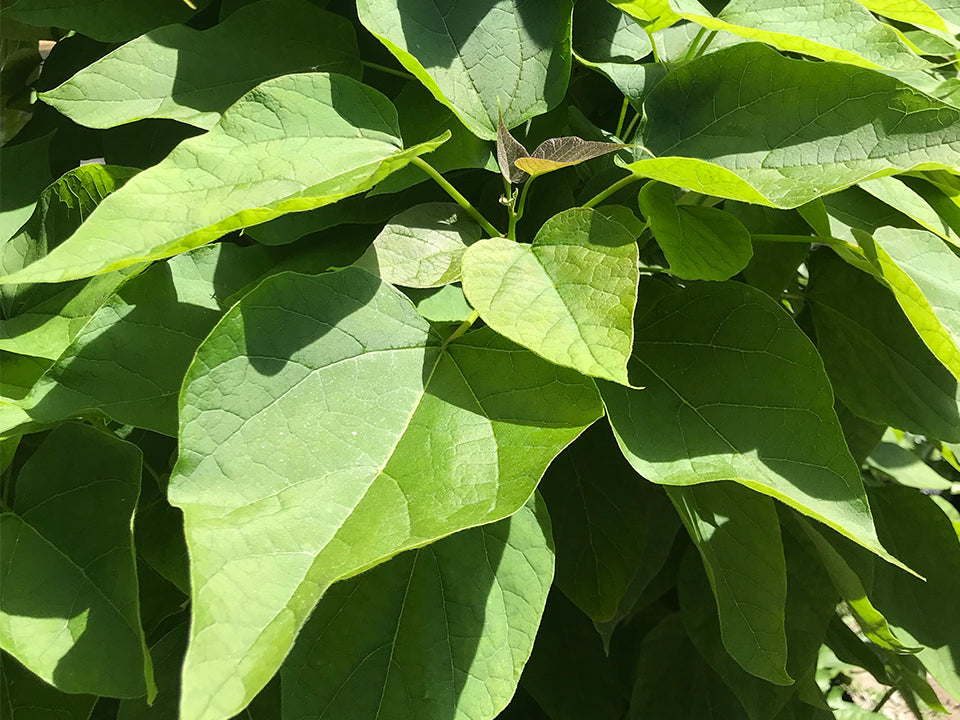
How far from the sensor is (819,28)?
21.8 inches

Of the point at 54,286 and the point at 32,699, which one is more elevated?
the point at 54,286

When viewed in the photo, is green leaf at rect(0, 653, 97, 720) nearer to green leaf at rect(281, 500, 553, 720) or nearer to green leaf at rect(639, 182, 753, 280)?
green leaf at rect(281, 500, 553, 720)

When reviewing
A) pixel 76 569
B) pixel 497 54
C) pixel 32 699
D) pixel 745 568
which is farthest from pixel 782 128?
pixel 32 699

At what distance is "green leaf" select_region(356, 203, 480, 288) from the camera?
1.67 feet

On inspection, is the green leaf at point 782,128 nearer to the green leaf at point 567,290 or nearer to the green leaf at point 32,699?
the green leaf at point 567,290

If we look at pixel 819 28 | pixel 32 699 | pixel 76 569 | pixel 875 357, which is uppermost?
pixel 819 28

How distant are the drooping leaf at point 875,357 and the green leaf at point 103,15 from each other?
0.57 meters

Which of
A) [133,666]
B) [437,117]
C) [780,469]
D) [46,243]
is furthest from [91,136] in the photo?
[780,469]

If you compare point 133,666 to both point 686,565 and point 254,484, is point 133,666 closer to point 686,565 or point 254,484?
point 254,484

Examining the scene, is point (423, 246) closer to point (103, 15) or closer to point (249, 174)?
point (249, 174)

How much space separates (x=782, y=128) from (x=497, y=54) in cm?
19

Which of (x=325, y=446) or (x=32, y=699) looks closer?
(x=325, y=446)

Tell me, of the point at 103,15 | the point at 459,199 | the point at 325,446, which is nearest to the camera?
the point at 325,446

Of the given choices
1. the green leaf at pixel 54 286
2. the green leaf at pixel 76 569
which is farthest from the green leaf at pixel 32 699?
the green leaf at pixel 54 286
